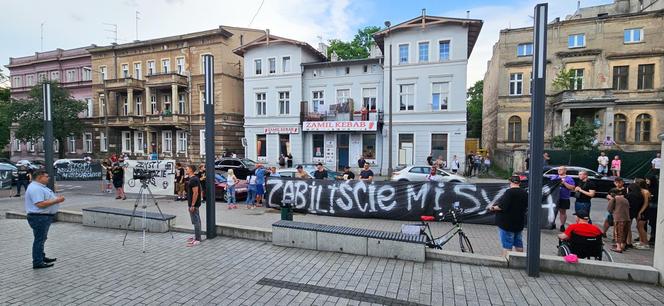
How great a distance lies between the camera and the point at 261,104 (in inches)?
1112

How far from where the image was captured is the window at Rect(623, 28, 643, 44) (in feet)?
87.8

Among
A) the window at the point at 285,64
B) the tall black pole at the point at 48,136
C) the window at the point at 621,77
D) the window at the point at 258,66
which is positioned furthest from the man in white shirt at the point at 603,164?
the window at the point at 258,66

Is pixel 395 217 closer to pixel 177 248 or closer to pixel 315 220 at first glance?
pixel 315 220

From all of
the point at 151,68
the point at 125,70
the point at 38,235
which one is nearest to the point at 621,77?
the point at 38,235

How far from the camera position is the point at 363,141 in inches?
993

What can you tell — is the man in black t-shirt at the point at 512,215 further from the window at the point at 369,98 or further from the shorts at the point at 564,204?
the window at the point at 369,98

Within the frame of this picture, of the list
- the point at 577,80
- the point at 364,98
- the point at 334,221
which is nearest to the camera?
the point at 334,221

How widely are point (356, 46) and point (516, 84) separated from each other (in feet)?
60.7

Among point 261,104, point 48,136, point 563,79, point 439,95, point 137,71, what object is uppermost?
point 137,71

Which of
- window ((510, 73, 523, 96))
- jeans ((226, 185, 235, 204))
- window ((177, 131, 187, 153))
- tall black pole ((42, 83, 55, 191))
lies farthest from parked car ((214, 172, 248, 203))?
window ((510, 73, 523, 96))

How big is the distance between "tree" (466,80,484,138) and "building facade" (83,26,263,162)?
1655 inches

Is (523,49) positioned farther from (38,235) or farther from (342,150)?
(38,235)

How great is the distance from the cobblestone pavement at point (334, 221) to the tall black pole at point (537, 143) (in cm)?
177

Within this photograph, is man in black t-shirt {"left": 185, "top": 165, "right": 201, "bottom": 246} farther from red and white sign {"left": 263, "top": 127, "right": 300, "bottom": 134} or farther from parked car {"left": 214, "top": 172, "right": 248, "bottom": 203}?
red and white sign {"left": 263, "top": 127, "right": 300, "bottom": 134}
